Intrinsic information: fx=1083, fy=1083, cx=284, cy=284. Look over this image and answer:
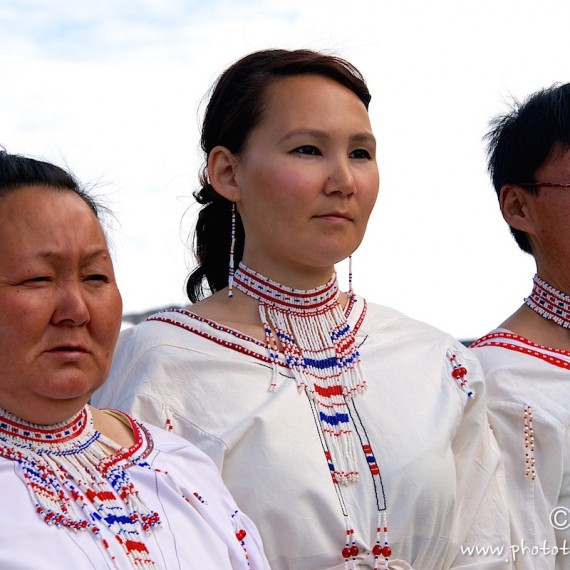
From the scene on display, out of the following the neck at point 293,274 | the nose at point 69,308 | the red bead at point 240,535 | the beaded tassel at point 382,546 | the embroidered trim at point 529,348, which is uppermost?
the neck at point 293,274

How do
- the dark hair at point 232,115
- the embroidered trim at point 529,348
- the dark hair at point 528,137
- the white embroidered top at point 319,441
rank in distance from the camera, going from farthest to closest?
the dark hair at point 528,137, the embroidered trim at point 529,348, the dark hair at point 232,115, the white embroidered top at point 319,441

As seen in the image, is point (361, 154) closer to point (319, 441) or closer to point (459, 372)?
point (459, 372)

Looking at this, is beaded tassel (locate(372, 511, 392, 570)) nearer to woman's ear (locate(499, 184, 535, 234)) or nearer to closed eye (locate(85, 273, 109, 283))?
closed eye (locate(85, 273, 109, 283))

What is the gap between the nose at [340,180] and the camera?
2.69 meters

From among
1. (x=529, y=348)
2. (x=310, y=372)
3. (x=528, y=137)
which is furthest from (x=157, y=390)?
(x=528, y=137)

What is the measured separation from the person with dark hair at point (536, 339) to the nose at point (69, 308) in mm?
1417

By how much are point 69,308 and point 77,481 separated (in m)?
0.32

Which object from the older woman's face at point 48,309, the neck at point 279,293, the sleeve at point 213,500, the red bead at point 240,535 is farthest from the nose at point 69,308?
the neck at point 279,293

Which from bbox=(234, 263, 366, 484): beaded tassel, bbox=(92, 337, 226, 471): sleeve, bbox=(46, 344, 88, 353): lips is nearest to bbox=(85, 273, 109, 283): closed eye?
bbox=(46, 344, 88, 353): lips

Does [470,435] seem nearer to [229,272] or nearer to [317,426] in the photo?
[317,426]

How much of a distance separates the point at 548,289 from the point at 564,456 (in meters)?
0.55

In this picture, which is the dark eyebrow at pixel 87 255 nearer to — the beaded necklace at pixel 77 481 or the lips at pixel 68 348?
the lips at pixel 68 348

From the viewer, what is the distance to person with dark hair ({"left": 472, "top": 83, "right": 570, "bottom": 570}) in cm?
291

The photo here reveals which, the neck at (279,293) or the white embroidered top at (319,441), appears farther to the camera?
the neck at (279,293)
